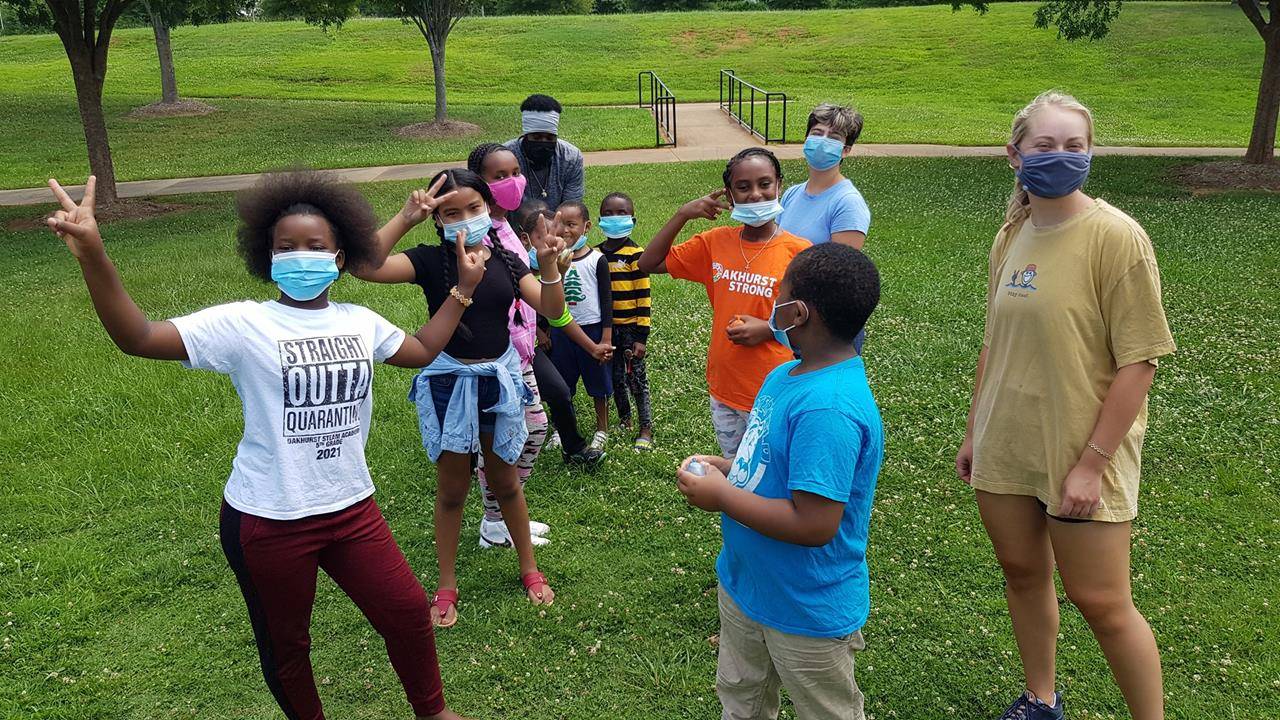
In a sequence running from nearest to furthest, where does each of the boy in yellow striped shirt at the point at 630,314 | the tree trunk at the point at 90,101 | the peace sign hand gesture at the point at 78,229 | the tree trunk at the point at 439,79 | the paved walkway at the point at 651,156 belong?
1. the peace sign hand gesture at the point at 78,229
2. the boy in yellow striped shirt at the point at 630,314
3. the tree trunk at the point at 90,101
4. the paved walkway at the point at 651,156
5. the tree trunk at the point at 439,79

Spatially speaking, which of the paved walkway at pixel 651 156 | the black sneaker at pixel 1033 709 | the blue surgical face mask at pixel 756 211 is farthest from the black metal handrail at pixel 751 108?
the black sneaker at pixel 1033 709

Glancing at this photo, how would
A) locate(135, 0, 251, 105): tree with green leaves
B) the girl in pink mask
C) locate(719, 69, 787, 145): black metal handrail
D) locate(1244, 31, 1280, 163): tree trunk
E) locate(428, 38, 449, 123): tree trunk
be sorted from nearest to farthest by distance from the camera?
the girl in pink mask, locate(1244, 31, 1280, 163): tree trunk, locate(135, 0, 251, 105): tree with green leaves, locate(719, 69, 787, 145): black metal handrail, locate(428, 38, 449, 123): tree trunk

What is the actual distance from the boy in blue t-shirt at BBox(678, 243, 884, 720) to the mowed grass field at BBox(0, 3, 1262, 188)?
61.3ft

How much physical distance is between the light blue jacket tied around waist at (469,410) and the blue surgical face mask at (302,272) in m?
0.95

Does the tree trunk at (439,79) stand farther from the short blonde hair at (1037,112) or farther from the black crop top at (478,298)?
the short blonde hair at (1037,112)

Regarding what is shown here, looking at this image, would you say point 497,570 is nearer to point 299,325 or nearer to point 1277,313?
point 299,325

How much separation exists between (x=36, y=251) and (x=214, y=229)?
7.70 ft

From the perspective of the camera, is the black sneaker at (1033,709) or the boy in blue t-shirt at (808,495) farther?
the black sneaker at (1033,709)

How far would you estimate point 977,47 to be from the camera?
3800 centimetres

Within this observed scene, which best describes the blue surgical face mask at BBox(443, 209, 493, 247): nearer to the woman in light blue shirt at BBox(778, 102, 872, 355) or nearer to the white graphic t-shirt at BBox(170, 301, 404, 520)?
the white graphic t-shirt at BBox(170, 301, 404, 520)

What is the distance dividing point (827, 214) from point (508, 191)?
1.69 meters

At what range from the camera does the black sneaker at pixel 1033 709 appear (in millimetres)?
3336

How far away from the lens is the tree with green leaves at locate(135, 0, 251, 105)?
18656mm

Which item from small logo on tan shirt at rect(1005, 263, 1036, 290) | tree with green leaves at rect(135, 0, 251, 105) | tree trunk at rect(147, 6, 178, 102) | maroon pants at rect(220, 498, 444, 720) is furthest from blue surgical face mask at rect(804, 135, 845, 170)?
tree trunk at rect(147, 6, 178, 102)
